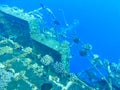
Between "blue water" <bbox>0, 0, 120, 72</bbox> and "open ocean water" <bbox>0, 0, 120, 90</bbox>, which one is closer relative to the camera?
"open ocean water" <bbox>0, 0, 120, 90</bbox>

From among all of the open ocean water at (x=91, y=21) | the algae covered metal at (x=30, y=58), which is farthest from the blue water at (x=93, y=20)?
the algae covered metal at (x=30, y=58)

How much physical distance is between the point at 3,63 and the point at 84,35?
24.5 meters

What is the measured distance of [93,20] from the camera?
121 ft

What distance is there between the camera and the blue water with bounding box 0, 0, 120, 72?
33.1 m

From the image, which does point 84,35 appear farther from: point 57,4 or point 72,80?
point 72,80

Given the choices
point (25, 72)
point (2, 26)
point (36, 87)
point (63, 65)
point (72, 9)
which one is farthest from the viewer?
point (72, 9)

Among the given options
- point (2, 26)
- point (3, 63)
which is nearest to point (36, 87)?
point (3, 63)

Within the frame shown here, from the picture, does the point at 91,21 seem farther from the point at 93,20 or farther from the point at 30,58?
the point at 30,58

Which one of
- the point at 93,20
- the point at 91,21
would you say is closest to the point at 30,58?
the point at 91,21

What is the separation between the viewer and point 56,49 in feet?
38.7

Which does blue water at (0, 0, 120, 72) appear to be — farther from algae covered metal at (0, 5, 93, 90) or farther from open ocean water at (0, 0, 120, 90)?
algae covered metal at (0, 5, 93, 90)

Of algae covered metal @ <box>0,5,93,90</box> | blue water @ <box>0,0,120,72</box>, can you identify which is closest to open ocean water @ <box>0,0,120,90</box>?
blue water @ <box>0,0,120,72</box>

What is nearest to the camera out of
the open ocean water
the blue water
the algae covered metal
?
the algae covered metal

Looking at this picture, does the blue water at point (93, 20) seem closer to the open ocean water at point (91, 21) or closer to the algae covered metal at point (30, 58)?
the open ocean water at point (91, 21)
